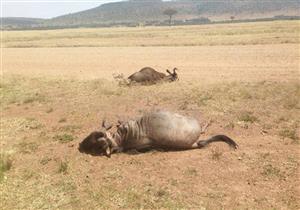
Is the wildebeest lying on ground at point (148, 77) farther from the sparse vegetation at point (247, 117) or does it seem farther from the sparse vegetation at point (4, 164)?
the sparse vegetation at point (4, 164)

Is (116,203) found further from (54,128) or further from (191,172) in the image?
(54,128)

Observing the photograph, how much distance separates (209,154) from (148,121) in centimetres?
168

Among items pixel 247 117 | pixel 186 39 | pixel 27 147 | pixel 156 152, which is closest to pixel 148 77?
pixel 247 117

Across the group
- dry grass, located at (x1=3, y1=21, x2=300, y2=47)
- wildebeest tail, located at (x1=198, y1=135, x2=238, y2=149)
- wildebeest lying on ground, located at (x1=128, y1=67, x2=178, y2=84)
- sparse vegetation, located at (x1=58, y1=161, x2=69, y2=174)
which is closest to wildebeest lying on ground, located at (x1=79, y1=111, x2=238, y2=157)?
wildebeest tail, located at (x1=198, y1=135, x2=238, y2=149)

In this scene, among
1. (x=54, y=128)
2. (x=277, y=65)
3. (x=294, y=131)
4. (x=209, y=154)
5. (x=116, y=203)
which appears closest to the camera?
(x=116, y=203)

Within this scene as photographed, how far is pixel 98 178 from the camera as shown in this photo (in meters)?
9.80

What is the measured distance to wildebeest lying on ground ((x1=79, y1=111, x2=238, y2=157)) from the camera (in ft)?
35.8

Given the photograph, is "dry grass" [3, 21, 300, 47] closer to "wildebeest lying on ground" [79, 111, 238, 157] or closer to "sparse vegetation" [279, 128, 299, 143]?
"sparse vegetation" [279, 128, 299, 143]

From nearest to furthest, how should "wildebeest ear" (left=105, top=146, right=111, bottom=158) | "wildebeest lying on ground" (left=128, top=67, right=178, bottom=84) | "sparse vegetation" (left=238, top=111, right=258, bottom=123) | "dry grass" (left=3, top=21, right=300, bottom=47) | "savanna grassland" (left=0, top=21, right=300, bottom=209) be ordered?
"savanna grassland" (left=0, top=21, right=300, bottom=209), "wildebeest ear" (left=105, top=146, right=111, bottom=158), "sparse vegetation" (left=238, top=111, right=258, bottom=123), "wildebeest lying on ground" (left=128, top=67, right=178, bottom=84), "dry grass" (left=3, top=21, right=300, bottom=47)

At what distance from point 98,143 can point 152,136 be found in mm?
1292

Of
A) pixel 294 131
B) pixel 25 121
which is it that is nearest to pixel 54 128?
pixel 25 121

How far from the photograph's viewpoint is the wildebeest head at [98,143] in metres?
10.9

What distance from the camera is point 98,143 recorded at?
36.1ft

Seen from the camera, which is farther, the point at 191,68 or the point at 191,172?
the point at 191,68
